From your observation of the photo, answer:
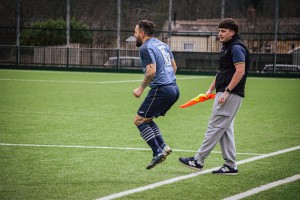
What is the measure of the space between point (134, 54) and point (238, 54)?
3130 centimetres

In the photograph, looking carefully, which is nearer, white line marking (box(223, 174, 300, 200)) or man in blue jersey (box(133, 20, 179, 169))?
white line marking (box(223, 174, 300, 200))

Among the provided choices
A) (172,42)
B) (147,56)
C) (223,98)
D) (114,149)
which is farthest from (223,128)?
(172,42)

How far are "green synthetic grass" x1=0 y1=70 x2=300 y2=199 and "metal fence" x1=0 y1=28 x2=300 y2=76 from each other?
61.0ft

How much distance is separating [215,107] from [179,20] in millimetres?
35375

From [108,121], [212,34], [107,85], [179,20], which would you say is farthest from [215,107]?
[179,20]

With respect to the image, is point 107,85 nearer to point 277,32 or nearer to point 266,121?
point 266,121

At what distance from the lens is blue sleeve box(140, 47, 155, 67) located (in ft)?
25.4

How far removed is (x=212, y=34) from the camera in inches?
1492

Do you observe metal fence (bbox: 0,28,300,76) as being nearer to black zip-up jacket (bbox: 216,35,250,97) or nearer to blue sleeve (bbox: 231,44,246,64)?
black zip-up jacket (bbox: 216,35,250,97)

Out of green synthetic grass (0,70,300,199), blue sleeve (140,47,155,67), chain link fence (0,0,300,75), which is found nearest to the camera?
green synthetic grass (0,70,300,199)

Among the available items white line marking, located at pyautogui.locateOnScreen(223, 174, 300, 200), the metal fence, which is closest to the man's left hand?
white line marking, located at pyautogui.locateOnScreen(223, 174, 300, 200)

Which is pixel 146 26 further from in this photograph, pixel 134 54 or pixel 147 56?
pixel 134 54

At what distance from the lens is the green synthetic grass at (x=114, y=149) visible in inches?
266

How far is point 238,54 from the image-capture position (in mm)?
7309
